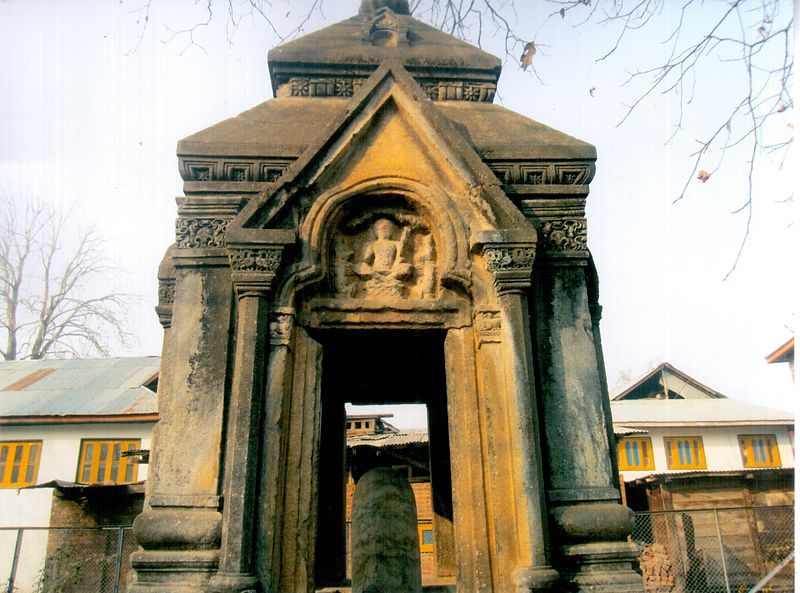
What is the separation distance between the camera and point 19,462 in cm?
2223

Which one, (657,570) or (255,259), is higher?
(255,259)

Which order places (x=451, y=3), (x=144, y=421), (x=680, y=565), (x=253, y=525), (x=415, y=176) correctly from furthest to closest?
(x=144, y=421)
(x=680, y=565)
(x=451, y=3)
(x=415, y=176)
(x=253, y=525)

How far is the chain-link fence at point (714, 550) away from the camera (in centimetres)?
1802

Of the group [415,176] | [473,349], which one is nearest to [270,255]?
[415,176]

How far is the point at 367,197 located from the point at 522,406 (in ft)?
7.10

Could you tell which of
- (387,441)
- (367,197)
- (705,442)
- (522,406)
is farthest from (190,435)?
(705,442)

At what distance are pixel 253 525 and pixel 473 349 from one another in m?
2.08

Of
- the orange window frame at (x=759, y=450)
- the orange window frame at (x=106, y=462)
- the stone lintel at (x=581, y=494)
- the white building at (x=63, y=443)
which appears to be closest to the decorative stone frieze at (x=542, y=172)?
the stone lintel at (x=581, y=494)

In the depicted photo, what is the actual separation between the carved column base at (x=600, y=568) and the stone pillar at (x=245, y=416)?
86.5 inches

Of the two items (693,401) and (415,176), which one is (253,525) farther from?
(693,401)

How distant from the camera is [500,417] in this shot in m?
4.68

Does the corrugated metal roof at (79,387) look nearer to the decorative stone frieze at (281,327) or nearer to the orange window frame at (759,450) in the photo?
the decorative stone frieze at (281,327)

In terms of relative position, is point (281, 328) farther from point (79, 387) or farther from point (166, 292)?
point (79, 387)

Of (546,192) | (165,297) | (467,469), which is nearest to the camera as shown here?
(467,469)
